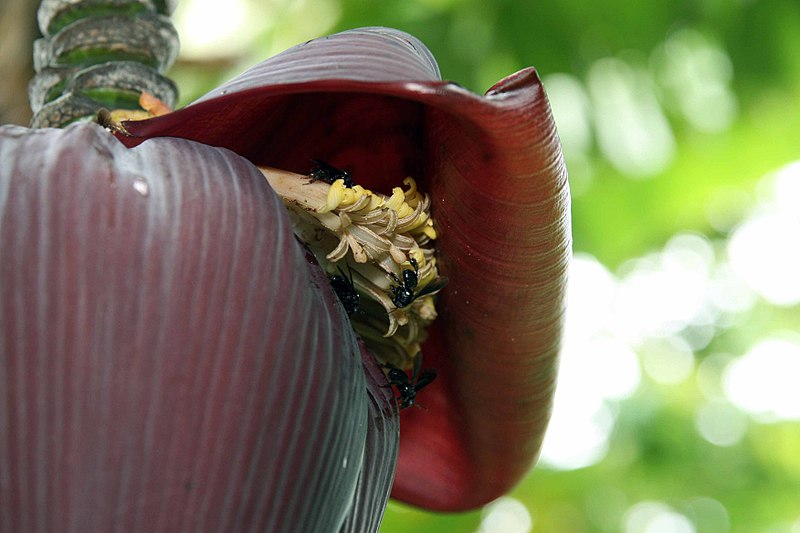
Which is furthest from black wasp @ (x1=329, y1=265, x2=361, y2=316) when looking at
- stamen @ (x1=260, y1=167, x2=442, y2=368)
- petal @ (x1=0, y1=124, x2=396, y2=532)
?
petal @ (x1=0, y1=124, x2=396, y2=532)

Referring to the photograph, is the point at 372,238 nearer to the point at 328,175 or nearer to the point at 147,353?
the point at 328,175

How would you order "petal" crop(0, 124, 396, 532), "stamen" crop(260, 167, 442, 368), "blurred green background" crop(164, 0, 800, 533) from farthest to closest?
"blurred green background" crop(164, 0, 800, 533) → "stamen" crop(260, 167, 442, 368) → "petal" crop(0, 124, 396, 532)

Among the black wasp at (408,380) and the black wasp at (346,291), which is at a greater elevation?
the black wasp at (346,291)

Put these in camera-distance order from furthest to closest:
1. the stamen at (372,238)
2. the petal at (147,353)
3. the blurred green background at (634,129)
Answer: the blurred green background at (634,129) < the stamen at (372,238) < the petal at (147,353)

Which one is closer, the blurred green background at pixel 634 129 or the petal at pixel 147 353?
the petal at pixel 147 353

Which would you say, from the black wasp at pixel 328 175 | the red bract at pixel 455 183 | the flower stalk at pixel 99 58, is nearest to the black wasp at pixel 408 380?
the red bract at pixel 455 183

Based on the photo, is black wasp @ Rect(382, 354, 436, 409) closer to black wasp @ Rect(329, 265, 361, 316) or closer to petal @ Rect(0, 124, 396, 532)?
black wasp @ Rect(329, 265, 361, 316)

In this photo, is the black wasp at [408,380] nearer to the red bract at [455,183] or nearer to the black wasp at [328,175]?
the red bract at [455,183]
